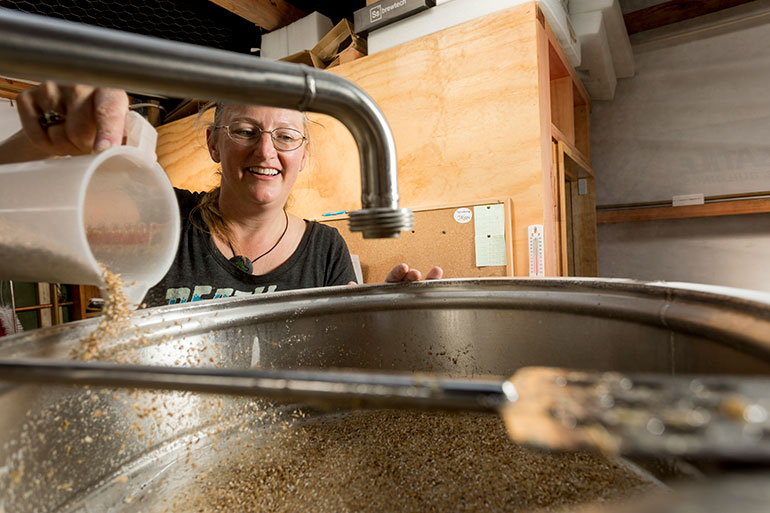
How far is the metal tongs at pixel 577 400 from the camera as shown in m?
0.14

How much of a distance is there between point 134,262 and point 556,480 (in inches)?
23.7

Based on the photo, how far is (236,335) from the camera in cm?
62

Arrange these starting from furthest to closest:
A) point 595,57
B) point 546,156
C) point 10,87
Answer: point 10,87 → point 595,57 → point 546,156

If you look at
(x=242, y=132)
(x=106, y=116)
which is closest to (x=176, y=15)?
(x=242, y=132)

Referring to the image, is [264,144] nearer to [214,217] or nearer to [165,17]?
[214,217]

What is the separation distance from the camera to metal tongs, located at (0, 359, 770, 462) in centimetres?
14

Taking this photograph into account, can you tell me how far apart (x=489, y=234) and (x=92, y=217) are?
125cm

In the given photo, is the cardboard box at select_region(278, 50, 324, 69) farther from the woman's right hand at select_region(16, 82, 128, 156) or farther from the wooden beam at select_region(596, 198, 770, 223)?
the wooden beam at select_region(596, 198, 770, 223)

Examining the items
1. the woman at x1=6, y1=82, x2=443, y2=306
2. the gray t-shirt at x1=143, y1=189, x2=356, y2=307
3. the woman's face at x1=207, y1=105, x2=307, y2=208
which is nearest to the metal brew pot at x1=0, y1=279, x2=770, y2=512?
the gray t-shirt at x1=143, y1=189, x2=356, y2=307

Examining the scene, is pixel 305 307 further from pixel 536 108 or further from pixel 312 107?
pixel 536 108

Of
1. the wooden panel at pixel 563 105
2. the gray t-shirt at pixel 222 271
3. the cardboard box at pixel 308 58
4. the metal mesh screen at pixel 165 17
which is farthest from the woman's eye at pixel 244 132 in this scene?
the metal mesh screen at pixel 165 17

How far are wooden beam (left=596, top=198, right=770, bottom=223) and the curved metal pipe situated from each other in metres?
2.61

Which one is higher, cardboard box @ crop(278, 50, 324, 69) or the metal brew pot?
cardboard box @ crop(278, 50, 324, 69)

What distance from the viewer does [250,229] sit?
1395 mm
